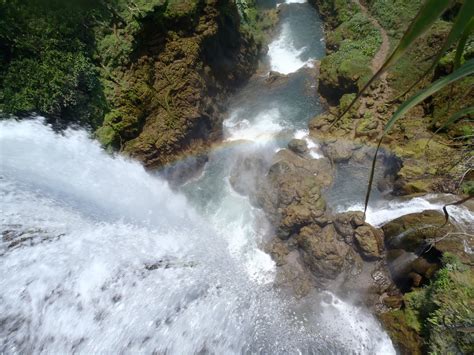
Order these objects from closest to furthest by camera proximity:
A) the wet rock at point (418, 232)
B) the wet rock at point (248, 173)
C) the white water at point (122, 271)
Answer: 1. the white water at point (122, 271)
2. the wet rock at point (418, 232)
3. the wet rock at point (248, 173)

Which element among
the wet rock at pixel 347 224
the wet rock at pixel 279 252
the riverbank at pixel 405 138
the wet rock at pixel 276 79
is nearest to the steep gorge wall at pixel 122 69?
the wet rock at pixel 276 79

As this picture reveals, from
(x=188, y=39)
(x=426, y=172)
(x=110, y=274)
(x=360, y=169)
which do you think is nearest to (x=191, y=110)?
(x=188, y=39)

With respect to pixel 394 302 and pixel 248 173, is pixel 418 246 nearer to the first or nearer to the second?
pixel 394 302

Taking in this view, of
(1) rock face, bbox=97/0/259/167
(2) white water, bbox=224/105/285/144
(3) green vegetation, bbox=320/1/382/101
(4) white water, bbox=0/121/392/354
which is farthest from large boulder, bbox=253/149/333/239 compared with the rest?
(3) green vegetation, bbox=320/1/382/101

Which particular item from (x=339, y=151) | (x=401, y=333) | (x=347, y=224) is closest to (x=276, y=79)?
(x=339, y=151)

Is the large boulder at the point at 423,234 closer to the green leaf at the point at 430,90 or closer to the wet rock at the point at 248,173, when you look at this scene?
the wet rock at the point at 248,173
